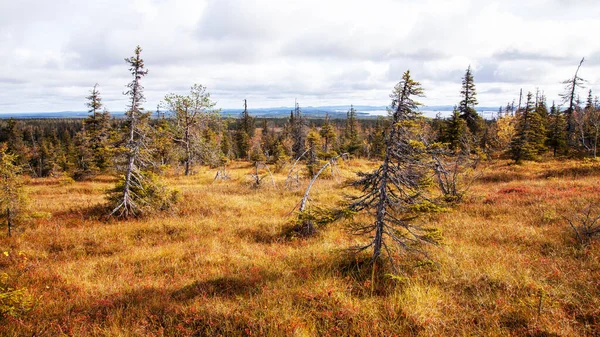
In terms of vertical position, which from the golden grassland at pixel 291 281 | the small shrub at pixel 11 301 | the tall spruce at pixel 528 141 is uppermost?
the tall spruce at pixel 528 141

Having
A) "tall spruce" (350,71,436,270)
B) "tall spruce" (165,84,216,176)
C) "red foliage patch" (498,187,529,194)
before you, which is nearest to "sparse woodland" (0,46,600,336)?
"tall spruce" (350,71,436,270)

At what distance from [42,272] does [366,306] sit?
8.92 meters

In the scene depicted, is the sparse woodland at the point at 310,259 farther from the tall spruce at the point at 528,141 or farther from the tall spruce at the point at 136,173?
the tall spruce at the point at 528,141

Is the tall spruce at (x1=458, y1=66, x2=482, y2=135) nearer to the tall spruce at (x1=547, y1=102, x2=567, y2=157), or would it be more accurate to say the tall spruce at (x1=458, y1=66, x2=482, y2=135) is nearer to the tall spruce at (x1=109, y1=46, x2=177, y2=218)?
the tall spruce at (x1=547, y1=102, x2=567, y2=157)

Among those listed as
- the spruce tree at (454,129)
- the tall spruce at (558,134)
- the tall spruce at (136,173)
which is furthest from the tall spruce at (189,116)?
the tall spruce at (558,134)

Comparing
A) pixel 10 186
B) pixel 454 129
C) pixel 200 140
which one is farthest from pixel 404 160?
A: pixel 454 129

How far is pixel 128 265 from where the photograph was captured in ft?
28.2

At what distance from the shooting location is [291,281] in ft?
22.5

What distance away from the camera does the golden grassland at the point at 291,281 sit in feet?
16.5

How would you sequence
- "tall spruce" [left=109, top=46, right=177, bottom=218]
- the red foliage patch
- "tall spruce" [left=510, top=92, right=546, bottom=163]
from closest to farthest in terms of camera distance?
"tall spruce" [left=109, top=46, right=177, bottom=218] < the red foliage patch < "tall spruce" [left=510, top=92, right=546, bottom=163]

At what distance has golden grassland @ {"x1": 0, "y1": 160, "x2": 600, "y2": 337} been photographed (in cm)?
504

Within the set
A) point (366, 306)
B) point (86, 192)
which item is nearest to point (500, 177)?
point (366, 306)

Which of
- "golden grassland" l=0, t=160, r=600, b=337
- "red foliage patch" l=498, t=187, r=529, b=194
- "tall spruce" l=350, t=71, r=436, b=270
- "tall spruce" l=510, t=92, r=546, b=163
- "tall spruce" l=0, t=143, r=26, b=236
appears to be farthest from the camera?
"tall spruce" l=510, t=92, r=546, b=163

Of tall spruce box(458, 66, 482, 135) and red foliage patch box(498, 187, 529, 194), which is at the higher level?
tall spruce box(458, 66, 482, 135)
